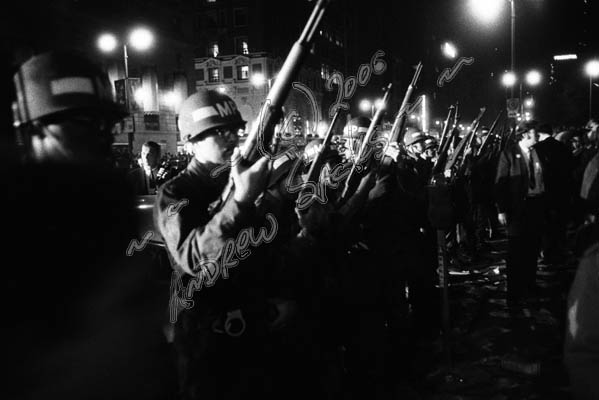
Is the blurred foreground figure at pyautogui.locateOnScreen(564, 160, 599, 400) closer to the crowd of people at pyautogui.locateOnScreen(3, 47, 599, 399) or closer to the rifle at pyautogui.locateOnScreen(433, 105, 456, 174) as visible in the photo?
the crowd of people at pyautogui.locateOnScreen(3, 47, 599, 399)

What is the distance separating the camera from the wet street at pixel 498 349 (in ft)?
16.2

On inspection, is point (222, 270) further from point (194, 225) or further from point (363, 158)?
point (363, 158)

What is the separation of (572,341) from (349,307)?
3324 millimetres

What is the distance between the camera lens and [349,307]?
16.6 ft

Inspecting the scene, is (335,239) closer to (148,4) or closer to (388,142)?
(388,142)

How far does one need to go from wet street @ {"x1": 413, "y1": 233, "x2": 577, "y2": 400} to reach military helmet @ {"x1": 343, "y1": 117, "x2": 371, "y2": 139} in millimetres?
2851

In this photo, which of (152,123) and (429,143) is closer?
(429,143)

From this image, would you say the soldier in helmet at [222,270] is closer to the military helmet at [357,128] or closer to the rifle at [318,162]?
the rifle at [318,162]

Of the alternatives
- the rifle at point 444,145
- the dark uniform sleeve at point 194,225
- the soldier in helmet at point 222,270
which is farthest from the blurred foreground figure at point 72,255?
the rifle at point 444,145

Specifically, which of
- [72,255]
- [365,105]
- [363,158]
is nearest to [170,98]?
[365,105]

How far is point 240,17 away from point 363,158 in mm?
79141

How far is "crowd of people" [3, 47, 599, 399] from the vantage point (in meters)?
1.70

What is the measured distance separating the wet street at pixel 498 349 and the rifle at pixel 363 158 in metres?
2.17

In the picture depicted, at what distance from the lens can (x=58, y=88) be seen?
2.03 meters
